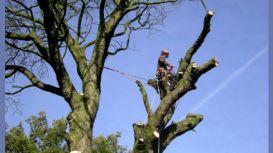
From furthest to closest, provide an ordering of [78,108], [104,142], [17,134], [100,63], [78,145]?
[104,142] → [17,134] → [100,63] → [78,108] → [78,145]

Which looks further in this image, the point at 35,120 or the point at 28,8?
the point at 35,120

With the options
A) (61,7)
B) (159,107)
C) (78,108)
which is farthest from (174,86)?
(61,7)

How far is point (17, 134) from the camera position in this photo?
95.8 ft

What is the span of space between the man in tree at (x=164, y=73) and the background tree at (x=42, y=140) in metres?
19.7

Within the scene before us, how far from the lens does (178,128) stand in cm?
777

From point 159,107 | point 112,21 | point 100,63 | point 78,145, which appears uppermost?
point 112,21

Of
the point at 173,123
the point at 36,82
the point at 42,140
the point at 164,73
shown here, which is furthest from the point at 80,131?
the point at 42,140

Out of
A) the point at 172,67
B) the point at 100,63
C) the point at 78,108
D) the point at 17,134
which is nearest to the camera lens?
the point at 78,108

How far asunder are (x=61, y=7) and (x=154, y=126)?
10.4 feet

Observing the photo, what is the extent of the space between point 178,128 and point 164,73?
143cm

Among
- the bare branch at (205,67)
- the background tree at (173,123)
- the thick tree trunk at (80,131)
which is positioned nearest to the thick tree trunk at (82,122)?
the thick tree trunk at (80,131)

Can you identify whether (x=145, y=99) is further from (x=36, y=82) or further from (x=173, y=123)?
(x=36, y=82)

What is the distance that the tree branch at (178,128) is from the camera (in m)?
7.61

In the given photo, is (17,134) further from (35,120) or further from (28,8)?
(28,8)
